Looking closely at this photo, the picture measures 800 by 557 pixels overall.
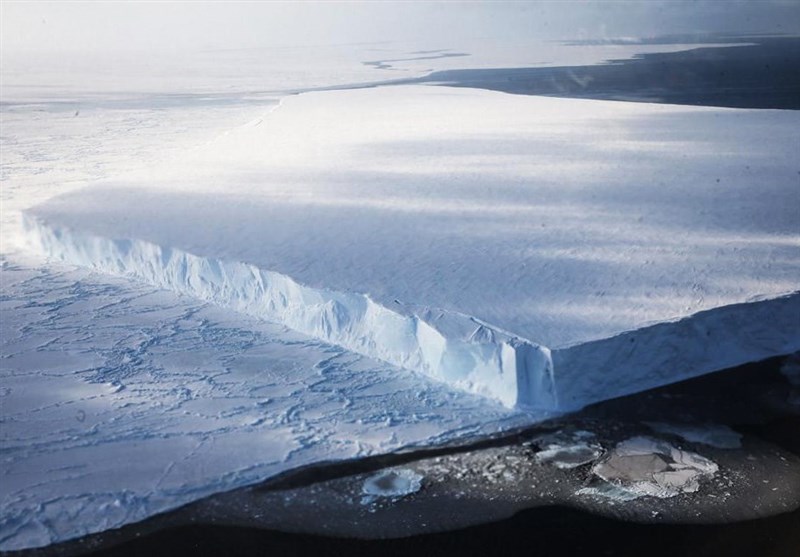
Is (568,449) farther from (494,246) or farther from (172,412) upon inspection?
(494,246)

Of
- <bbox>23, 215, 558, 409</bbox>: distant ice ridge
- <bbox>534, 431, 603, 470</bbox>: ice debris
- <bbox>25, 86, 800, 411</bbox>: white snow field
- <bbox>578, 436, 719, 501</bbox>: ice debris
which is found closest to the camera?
<bbox>578, 436, 719, 501</bbox>: ice debris

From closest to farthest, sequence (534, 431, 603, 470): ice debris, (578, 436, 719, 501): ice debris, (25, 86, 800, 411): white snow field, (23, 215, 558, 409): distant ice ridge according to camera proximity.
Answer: (578, 436, 719, 501): ice debris < (534, 431, 603, 470): ice debris < (23, 215, 558, 409): distant ice ridge < (25, 86, 800, 411): white snow field

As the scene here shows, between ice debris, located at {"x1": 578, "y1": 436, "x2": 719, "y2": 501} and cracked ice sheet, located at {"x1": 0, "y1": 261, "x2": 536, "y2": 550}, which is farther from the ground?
cracked ice sheet, located at {"x1": 0, "y1": 261, "x2": 536, "y2": 550}

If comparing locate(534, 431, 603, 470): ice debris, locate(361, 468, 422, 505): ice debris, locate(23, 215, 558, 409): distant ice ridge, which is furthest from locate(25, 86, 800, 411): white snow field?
locate(361, 468, 422, 505): ice debris

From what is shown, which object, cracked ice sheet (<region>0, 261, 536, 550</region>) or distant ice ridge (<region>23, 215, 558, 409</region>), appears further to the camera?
distant ice ridge (<region>23, 215, 558, 409</region>)

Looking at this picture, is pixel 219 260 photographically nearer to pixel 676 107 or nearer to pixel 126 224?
pixel 126 224

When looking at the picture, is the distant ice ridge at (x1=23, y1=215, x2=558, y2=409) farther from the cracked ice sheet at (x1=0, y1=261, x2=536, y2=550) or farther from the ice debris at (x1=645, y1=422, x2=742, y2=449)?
the ice debris at (x1=645, y1=422, x2=742, y2=449)

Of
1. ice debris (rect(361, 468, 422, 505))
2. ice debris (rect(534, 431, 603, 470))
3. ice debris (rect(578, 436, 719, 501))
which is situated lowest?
ice debris (rect(361, 468, 422, 505))
